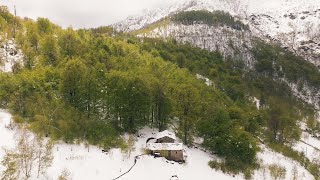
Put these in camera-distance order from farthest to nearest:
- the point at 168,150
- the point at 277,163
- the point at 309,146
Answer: the point at 309,146 → the point at 277,163 → the point at 168,150

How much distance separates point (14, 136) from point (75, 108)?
1594cm

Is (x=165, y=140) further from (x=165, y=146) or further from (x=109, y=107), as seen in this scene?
(x=109, y=107)

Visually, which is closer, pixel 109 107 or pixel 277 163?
pixel 109 107

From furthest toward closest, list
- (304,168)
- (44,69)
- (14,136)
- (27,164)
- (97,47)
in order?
(97,47) → (304,168) → (44,69) → (14,136) → (27,164)

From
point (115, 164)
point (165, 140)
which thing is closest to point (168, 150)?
point (165, 140)

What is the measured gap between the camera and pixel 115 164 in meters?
62.2

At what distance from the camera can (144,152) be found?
68.3 metres

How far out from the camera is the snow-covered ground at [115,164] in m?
57.8

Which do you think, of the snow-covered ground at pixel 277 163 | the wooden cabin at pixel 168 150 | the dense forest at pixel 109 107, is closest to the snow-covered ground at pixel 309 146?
the snow-covered ground at pixel 277 163

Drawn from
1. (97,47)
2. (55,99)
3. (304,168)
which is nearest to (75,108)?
(55,99)

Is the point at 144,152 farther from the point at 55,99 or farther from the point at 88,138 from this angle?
the point at 55,99

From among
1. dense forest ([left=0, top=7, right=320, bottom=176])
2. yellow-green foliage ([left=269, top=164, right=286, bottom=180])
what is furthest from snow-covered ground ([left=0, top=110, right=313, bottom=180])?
dense forest ([left=0, top=7, right=320, bottom=176])

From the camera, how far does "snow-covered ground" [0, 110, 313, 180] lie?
5775cm

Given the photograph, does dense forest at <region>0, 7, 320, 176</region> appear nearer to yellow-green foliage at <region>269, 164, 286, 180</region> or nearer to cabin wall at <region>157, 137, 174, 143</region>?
yellow-green foliage at <region>269, 164, 286, 180</region>
